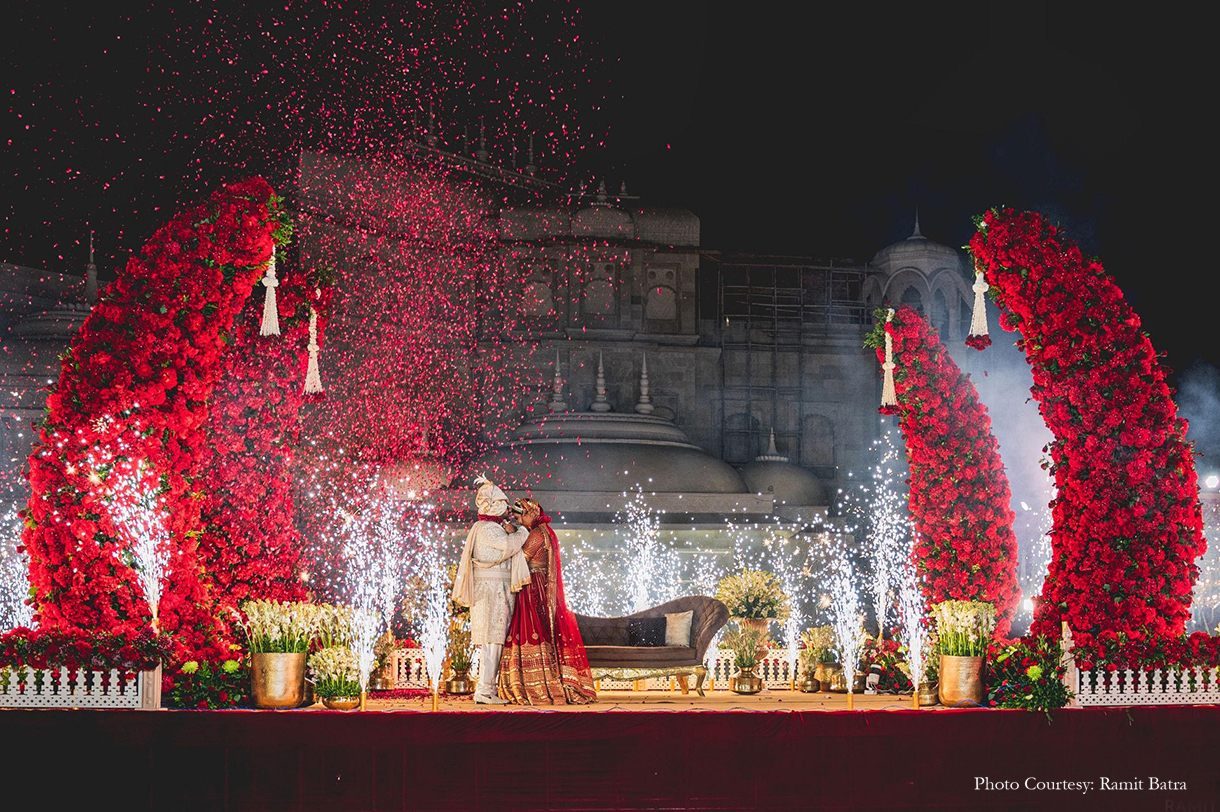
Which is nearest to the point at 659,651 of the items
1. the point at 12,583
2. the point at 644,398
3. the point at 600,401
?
the point at 600,401

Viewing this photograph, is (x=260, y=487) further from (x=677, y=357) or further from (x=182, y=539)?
(x=677, y=357)

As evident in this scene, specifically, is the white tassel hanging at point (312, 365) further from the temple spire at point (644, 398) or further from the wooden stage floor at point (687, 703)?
the temple spire at point (644, 398)

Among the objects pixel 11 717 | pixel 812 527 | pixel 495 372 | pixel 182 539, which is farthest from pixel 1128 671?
pixel 495 372

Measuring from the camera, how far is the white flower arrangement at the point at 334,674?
30.9ft

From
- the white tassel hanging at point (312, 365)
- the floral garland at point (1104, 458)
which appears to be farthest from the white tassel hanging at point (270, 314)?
the floral garland at point (1104, 458)

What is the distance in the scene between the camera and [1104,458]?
387 inches

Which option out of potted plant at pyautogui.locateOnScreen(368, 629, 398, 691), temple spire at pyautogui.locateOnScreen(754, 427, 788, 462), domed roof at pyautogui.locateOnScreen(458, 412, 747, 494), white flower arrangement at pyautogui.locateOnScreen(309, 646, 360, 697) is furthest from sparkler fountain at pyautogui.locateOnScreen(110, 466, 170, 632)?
temple spire at pyautogui.locateOnScreen(754, 427, 788, 462)

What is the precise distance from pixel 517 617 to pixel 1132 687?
4.64 m

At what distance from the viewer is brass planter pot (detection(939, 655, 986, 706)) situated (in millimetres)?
9727

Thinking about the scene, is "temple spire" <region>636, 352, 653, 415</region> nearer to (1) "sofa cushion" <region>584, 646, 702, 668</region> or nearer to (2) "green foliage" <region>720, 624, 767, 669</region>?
(2) "green foliage" <region>720, 624, 767, 669</region>

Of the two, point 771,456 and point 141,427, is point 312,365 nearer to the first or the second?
point 141,427

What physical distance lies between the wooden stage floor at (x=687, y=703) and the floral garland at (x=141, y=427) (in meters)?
1.57

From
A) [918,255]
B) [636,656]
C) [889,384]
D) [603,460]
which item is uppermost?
[918,255]

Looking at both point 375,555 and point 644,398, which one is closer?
point 375,555
